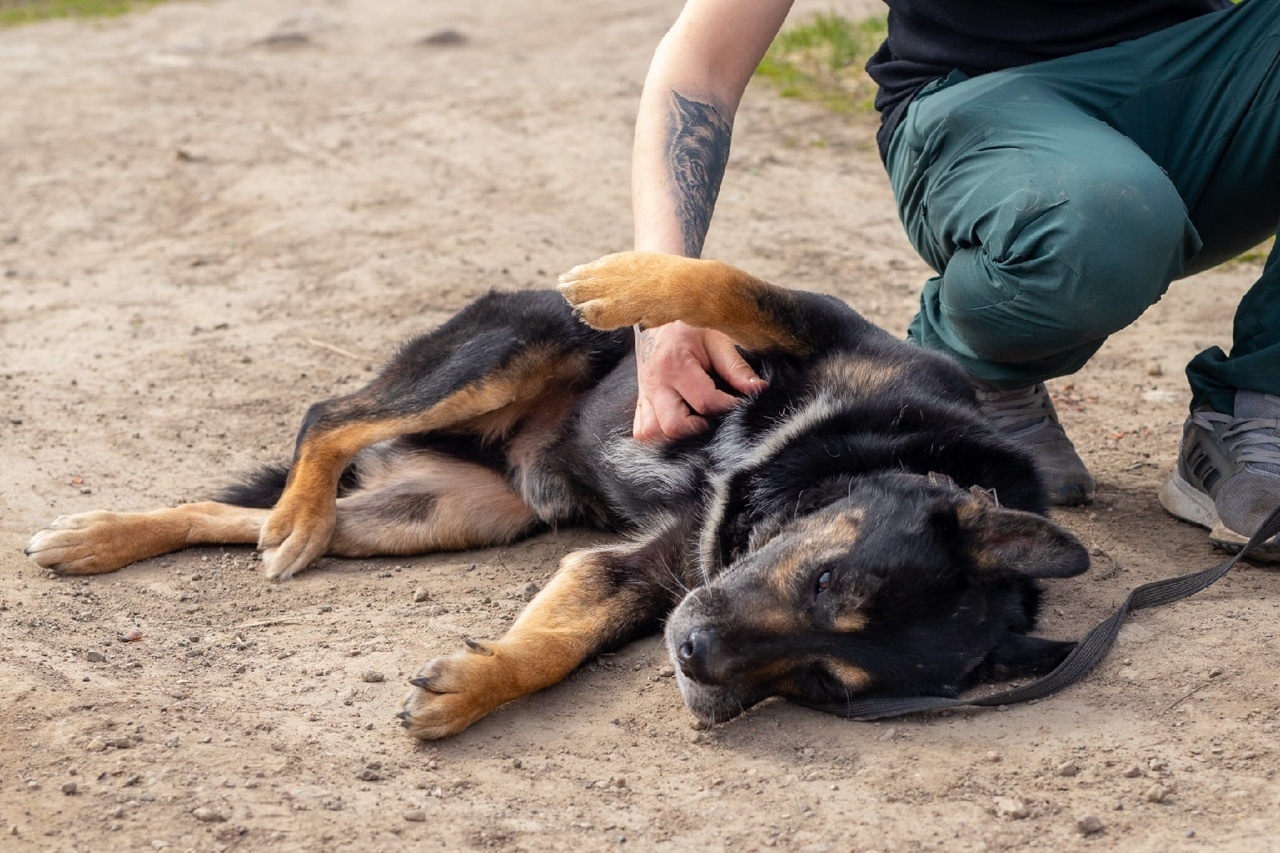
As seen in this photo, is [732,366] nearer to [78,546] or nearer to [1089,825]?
[1089,825]

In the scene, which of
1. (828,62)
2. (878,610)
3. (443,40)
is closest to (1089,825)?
(878,610)

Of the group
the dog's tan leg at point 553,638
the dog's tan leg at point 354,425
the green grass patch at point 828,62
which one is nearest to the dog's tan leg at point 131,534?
the dog's tan leg at point 354,425

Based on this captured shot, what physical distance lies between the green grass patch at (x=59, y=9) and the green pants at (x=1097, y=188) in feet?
42.3

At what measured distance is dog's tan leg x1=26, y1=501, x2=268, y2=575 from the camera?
392cm

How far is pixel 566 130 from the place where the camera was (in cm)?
866

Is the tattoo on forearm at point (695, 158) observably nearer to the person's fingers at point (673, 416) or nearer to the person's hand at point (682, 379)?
the person's hand at point (682, 379)

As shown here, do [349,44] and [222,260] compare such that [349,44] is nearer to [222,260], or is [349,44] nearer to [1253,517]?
[222,260]

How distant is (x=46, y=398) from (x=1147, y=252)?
405 centimetres

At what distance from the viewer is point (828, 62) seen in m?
9.67

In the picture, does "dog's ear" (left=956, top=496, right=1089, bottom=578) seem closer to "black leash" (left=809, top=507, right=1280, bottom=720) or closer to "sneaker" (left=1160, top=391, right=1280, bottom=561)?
"black leash" (left=809, top=507, right=1280, bottom=720)

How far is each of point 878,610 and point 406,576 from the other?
173 centimetres

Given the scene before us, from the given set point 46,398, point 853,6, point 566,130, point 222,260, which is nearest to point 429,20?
point 853,6

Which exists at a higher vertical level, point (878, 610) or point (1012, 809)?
point (878, 610)

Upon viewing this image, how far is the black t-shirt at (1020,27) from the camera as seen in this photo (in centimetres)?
415
